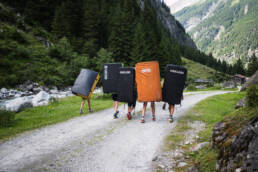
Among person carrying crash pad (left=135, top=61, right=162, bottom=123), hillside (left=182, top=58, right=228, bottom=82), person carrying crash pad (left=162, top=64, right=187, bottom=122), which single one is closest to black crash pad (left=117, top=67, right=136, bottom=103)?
person carrying crash pad (left=135, top=61, right=162, bottom=123)

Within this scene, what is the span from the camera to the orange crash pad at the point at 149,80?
7.91 m

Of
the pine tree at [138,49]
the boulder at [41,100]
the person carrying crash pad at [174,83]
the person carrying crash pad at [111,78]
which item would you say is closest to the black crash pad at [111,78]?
the person carrying crash pad at [111,78]

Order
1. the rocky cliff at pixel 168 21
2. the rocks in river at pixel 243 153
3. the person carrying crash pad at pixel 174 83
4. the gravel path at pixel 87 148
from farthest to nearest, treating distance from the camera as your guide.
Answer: the rocky cliff at pixel 168 21, the person carrying crash pad at pixel 174 83, the gravel path at pixel 87 148, the rocks in river at pixel 243 153

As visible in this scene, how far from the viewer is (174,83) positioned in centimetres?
800

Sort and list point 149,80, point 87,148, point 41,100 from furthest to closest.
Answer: point 41,100
point 149,80
point 87,148

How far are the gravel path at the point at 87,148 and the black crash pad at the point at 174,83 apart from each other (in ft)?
3.98

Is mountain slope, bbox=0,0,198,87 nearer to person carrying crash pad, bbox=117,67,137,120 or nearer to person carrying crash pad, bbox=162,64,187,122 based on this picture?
person carrying crash pad, bbox=117,67,137,120

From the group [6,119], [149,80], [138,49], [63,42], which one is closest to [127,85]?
[149,80]

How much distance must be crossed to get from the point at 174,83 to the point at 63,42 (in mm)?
34442

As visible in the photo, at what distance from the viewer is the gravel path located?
4.14 metres

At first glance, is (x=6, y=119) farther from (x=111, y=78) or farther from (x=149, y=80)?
(x=149, y=80)

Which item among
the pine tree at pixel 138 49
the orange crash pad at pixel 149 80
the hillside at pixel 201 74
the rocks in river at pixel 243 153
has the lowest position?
the hillside at pixel 201 74

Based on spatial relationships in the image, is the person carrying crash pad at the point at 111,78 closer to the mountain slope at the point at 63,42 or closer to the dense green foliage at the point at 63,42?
the mountain slope at the point at 63,42

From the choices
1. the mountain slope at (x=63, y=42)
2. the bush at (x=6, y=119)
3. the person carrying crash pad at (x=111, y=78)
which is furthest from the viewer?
the mountain slope at (x=63, y=42)
